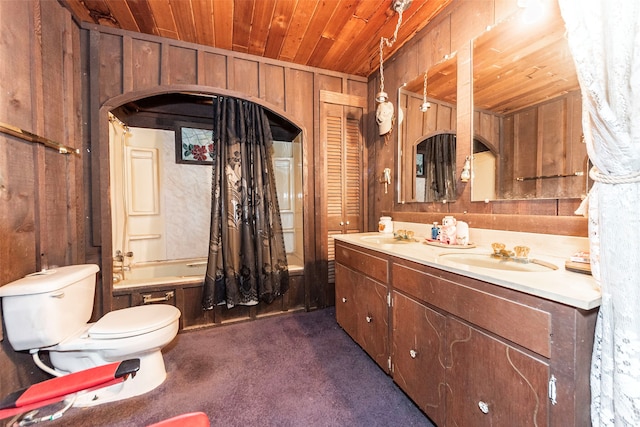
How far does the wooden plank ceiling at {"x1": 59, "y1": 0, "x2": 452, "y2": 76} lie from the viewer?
161 centimetres

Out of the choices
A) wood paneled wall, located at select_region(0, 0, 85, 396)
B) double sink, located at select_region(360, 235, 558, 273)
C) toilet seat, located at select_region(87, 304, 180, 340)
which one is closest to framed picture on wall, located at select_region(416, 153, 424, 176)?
double sink, located at select_region(360, 235, 558, 273)

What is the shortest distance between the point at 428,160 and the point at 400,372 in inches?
55.9

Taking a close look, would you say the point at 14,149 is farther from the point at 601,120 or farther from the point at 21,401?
the point at 601,120

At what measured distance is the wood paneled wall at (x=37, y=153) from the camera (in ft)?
3.79

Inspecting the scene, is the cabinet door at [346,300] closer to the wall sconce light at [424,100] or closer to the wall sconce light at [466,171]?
the wall sconce light at [466,171]

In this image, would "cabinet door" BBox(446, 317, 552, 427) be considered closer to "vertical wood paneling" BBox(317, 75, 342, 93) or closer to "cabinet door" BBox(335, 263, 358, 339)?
"cabinet door" BBox(335, 263, 358, 339)

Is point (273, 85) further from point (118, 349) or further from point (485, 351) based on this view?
point (485, 351)

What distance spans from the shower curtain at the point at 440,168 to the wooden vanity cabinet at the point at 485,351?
0.74 metres

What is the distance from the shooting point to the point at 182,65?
2.01m

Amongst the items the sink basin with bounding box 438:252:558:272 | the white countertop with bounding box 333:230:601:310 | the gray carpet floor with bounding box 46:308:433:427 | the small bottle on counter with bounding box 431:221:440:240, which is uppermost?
the small bottle on counter with bounding box 431:221:440:240

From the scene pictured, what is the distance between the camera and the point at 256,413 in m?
1.28

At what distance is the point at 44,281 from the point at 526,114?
253 centimetres

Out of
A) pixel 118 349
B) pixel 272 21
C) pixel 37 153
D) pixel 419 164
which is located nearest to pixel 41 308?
pixel 118 349

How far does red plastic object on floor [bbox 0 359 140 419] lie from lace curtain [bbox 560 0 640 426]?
4.79ft
